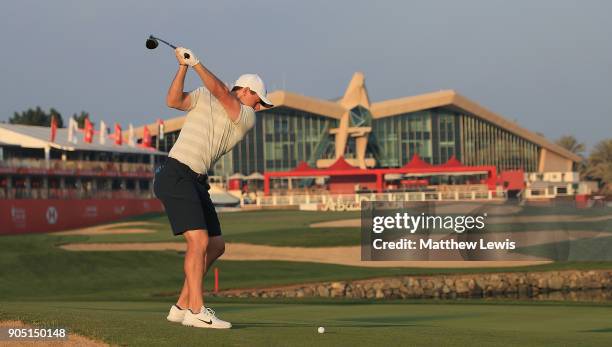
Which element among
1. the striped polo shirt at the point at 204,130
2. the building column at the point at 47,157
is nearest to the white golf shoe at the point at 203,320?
the striped polo shirt at the point at 204,130

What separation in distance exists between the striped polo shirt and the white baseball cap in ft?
0.97

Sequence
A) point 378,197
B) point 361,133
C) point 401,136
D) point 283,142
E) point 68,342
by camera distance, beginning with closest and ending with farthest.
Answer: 1. point 68,342
2. point 378,197
3. point 361,133
4. point 283,142
5. point 401,136

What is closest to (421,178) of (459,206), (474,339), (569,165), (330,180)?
(330,180)

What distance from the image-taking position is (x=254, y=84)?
37.5 ft

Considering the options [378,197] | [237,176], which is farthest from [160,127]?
[378,197]

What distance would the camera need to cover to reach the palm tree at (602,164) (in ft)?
441

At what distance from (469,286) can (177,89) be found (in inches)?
1142

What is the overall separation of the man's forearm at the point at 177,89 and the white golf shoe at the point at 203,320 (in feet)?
7.35

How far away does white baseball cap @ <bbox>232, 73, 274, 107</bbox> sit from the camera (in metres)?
11.4

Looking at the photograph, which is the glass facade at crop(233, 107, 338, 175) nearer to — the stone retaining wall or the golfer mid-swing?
the stone retaining wall

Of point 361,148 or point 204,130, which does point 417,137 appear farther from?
point 204,130

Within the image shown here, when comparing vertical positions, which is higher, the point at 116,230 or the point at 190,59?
the point at 190,59

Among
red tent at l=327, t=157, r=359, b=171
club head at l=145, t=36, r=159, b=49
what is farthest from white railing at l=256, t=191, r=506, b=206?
club head at l=145, t=36, r=159, b=49

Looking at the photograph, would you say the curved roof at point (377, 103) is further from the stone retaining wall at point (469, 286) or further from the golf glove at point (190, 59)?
the golf glove at point (190, 59)
